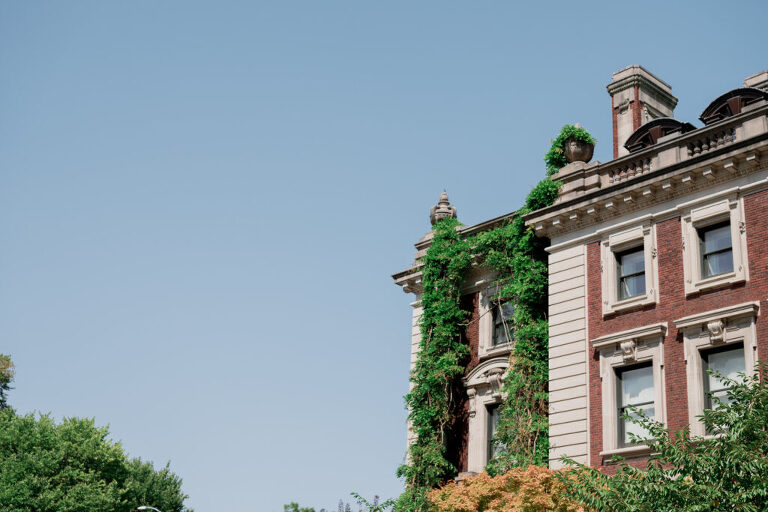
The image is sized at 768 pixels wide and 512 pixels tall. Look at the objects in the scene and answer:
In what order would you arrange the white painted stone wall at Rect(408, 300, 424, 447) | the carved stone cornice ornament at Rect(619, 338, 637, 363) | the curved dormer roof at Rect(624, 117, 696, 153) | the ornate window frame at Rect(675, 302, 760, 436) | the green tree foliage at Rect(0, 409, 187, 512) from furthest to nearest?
1. the green tree foliage at Rect(0, 409, 187, 512)
2. the white painted stone wall at Rect(408, 300, 424, 447)
3. the curved dormer roof at Rect(624, 117, 696, 153)
4. the carved stone cornice ornament at Rect(619, 338, 637, 363)
5. the ornate window frame at Rect(675, 302, 760, 436)

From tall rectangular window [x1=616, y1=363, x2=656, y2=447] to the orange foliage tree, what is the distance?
109 inches

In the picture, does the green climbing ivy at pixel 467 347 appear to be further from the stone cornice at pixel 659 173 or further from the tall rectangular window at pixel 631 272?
the tall rectangular window at pixel 631 272

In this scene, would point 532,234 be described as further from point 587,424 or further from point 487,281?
point 587,424

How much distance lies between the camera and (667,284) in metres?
25.3

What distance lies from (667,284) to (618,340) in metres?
1.93

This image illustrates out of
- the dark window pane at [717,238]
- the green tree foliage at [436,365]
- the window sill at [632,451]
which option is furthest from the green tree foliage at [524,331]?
the dark window pane at [717,238]

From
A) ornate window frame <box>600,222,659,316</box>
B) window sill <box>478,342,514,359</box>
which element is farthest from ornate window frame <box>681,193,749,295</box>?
window sill <box>478,342,514,359</box>

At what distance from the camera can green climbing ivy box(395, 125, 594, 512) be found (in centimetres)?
2761

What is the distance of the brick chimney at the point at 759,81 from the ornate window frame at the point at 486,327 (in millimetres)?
10169

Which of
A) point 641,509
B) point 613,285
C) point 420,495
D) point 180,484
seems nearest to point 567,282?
point 613,285

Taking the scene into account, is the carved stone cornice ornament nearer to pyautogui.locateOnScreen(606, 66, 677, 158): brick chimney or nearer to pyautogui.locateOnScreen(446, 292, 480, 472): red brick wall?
pyautogui.locateOnScreen(446, 292, 480, 472): red brick wall

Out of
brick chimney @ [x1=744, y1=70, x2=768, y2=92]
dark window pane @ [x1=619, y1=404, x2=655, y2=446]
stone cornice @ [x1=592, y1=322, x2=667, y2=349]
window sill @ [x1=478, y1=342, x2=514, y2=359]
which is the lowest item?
dark window pane @ [x1=619, y1=404, x2=655, y2=446]

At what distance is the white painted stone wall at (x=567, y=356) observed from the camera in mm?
26125

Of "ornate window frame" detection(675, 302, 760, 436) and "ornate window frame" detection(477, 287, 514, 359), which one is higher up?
"ornate window frame" detection(477, 287, 514, 359)
